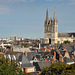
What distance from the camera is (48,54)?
213 feet

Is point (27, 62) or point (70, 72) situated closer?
point (70, 72)

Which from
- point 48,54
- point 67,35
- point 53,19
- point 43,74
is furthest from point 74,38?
point 43,74

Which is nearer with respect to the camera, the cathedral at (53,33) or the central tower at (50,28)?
the cathedral at (53,33)

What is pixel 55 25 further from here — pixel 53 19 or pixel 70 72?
pixel 70 72

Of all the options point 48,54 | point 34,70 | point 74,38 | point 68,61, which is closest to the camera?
point 34,70

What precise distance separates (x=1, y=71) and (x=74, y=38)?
12784cm

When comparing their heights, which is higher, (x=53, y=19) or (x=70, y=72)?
(x=53, y=19)

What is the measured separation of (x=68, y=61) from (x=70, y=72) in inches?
825

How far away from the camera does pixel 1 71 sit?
126 ft

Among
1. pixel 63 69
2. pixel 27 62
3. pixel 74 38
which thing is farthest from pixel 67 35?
pixel 63 69

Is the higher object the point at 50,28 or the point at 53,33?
the point at 50,28

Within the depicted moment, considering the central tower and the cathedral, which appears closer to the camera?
the cathedral

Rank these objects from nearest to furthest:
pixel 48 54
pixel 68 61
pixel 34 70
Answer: pixel 34 70 → pixel 68 61 → pixel 48 54

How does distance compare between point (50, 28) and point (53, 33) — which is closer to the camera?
point (53, 33)
